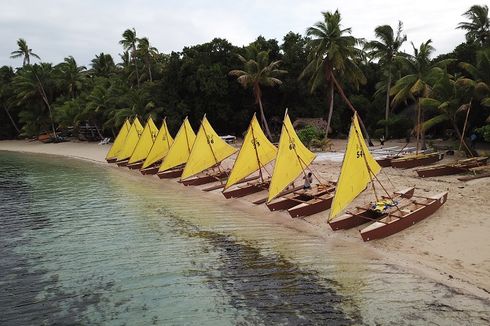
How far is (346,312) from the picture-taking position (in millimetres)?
10906

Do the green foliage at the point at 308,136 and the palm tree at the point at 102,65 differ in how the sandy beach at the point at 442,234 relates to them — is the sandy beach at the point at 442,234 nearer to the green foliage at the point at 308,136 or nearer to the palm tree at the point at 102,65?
the green foliage at the point at 308,136

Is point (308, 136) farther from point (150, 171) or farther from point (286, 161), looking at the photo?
point (286, 161)

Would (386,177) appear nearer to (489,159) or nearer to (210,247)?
(489,159)

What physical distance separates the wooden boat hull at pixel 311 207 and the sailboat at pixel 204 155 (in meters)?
9.53

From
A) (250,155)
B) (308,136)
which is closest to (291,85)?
(308,136)

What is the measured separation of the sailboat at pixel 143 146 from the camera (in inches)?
1518

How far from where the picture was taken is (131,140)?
41938mm

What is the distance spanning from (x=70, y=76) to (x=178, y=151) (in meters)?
47.9

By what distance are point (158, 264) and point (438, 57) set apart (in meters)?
41.0

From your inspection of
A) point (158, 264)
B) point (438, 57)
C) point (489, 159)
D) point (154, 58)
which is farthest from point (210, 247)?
point (154, 58)

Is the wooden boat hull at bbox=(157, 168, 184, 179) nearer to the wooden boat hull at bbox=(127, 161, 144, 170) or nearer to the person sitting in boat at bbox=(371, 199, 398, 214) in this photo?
the wooden boat hull at bbox=(127, 161, 144, 170)

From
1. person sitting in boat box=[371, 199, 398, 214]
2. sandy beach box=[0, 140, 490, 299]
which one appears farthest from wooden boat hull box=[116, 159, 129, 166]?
person sitting in boat box=[371, 199, 398, 214]

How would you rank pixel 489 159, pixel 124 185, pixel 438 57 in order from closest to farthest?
pixel 489 159, pixel 124 185, pixel 438 57

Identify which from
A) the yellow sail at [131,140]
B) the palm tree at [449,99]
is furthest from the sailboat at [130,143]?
the palm tree at [449,99]
